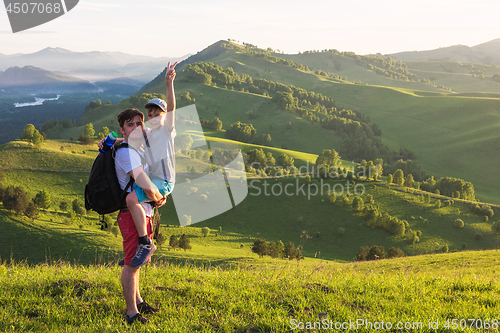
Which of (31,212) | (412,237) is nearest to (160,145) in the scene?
(31,212)

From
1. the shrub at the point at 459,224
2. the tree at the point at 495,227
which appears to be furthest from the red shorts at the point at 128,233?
the tree at the point at 495,227

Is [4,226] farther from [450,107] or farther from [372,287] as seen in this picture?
[450,107]

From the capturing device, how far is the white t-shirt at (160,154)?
464 cm

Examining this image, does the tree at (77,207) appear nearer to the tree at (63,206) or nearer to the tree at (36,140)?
the tree at (63,206)

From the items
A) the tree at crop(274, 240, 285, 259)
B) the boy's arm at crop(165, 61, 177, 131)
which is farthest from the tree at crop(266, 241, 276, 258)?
the boy's arm at crop(165, 61, 177, 131)

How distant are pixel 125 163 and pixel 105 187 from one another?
0.43 meters

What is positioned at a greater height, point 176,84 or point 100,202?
point 176,84

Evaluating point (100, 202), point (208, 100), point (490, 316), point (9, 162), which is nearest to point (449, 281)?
point (490, 316)

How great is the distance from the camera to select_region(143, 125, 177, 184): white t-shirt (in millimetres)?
4637

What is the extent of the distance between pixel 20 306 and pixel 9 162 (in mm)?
73319

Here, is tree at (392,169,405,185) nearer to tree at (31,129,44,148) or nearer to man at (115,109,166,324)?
man at (115,109,166,324)

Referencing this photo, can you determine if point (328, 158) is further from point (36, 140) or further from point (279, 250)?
point (36, 140)

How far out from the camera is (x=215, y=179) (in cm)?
6850

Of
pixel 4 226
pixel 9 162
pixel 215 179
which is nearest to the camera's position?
pixel 4 226
